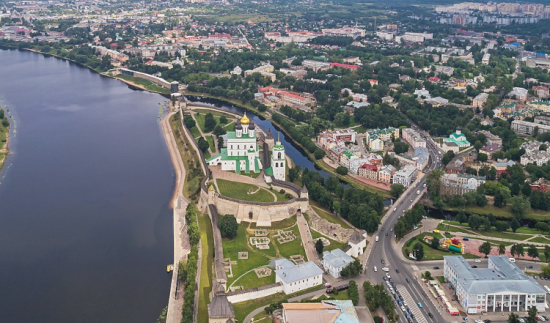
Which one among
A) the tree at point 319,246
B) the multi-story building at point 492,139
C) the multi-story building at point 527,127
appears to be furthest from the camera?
the multi-story building at point 527,127

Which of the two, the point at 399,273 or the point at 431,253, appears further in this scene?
the point at 431,253

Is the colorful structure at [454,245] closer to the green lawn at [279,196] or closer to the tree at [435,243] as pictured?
the tree at [435,243]

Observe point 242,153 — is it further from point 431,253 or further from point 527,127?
point 527,127

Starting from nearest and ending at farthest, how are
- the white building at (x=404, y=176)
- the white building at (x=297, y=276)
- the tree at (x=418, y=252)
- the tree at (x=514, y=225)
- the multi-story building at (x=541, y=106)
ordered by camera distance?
the white building at (x=297, y=276) < the tree at (x=418, y=252) < the tree at (x=514, y=225) < the white building at (x=404, y=176) < the multi-story building at (x=541, y=106)

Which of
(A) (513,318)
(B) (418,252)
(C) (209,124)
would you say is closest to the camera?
(A) (513,318)

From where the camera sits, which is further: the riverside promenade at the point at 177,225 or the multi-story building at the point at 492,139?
the multi-story building at the point at 492,139

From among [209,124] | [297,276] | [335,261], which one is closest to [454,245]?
[335,261]

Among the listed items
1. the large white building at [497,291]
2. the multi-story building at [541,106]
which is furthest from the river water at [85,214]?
the multi-story building at [541,106]

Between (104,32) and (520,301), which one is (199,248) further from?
(104,32)
